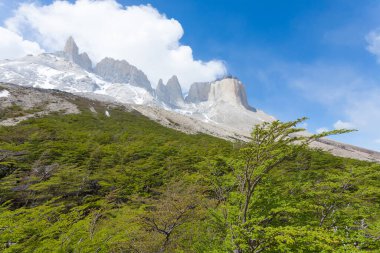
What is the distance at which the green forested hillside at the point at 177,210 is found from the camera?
1173 cm

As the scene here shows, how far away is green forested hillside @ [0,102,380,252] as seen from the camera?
11727mm

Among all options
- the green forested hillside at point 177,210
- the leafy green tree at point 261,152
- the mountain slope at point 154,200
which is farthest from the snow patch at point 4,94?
the leafy green tree at point 261,152

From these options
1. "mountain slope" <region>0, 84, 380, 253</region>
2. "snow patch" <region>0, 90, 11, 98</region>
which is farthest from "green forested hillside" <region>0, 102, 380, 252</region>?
"snow patch" <region>0, 90, 11, 98</region>

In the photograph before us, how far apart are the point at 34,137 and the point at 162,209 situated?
2943 centimetres

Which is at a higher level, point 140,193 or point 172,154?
point 172,154

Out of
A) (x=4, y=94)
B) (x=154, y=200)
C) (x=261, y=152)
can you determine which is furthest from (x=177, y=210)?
(x=4, y=94)

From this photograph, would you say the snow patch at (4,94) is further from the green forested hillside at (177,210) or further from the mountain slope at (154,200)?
the green forested hillside at (177,210)

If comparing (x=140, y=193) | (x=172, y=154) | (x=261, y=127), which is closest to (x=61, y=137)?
(x=172, y=154)

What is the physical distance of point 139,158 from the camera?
37688 mm

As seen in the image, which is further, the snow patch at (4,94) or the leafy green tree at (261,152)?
the snow patch at (4,94)

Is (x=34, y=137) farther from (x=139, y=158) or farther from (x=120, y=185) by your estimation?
(x=120, y=185)

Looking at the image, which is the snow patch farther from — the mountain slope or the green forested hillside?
the green forested hillside

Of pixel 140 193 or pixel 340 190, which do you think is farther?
pixel 140 193

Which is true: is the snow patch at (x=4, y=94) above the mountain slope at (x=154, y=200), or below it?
below
